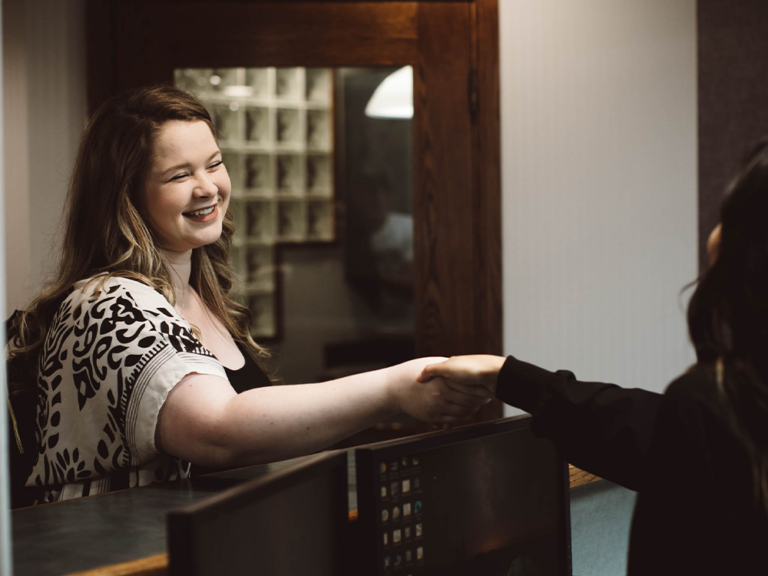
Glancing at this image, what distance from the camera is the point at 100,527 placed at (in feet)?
2.43

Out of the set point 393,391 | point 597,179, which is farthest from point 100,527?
point 597,179

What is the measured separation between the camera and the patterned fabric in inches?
37.2

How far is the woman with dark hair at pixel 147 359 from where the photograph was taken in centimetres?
94

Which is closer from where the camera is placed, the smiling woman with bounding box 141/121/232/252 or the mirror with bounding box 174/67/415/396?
the smiling woman with bounding box 141/121/232/252

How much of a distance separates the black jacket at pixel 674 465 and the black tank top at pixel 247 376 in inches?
25.0

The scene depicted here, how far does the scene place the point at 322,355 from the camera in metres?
2.30

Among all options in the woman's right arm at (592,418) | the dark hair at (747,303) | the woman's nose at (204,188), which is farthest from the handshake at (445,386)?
the woman's nose at (204,188)

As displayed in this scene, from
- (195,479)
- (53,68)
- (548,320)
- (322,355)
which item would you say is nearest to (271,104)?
(53,68)

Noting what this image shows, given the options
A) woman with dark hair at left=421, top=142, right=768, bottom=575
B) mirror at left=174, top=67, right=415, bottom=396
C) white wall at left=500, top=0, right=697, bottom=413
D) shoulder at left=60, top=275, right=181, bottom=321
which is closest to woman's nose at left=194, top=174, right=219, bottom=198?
shoulder at left=60, top=275, right=181, bottom=321

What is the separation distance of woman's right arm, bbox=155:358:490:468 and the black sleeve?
8.5 inches

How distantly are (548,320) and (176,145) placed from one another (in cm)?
134

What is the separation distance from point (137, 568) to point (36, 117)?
1.86 meters

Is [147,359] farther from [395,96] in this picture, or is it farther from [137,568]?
[395,96]

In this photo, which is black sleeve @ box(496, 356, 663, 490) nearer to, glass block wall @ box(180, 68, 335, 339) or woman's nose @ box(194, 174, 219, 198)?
woman's nose @ box(194, 174, 219, 198)
